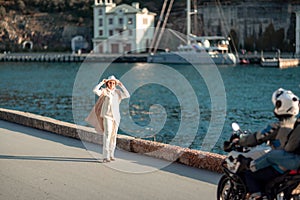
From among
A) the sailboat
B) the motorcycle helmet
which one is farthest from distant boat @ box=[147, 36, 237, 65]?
the motorcycle helmet

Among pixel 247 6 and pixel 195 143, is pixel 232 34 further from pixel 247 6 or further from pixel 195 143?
pixel 195 143

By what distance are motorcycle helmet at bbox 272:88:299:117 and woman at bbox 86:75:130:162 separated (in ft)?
12.1

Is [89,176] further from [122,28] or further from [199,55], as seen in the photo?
[122,28]

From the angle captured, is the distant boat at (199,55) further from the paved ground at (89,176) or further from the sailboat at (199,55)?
the paved ground at (89,176)

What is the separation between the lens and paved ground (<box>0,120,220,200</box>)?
6332 mm

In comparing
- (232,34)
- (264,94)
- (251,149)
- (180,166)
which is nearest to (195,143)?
(180,166)

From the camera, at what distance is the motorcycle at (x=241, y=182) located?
15.5 feet

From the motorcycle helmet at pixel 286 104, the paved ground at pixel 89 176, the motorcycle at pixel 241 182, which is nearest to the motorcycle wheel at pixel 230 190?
the motorcycle at pixel 241 182

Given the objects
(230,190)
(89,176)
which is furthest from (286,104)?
(89,176)

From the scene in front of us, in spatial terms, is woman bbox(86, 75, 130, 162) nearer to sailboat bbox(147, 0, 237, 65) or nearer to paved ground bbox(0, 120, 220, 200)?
paved ground bbox(0, 120, 220, 200)

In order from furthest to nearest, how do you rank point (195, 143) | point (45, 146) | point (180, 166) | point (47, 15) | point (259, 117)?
1. point (47, 15)
2. point (259, 117)
3. point (195, 143)
4. point (45, 146)
5. point (180, 166)

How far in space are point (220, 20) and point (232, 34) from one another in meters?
4.51

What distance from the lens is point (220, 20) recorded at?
9419 centimetres

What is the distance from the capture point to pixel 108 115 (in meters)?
7.98
